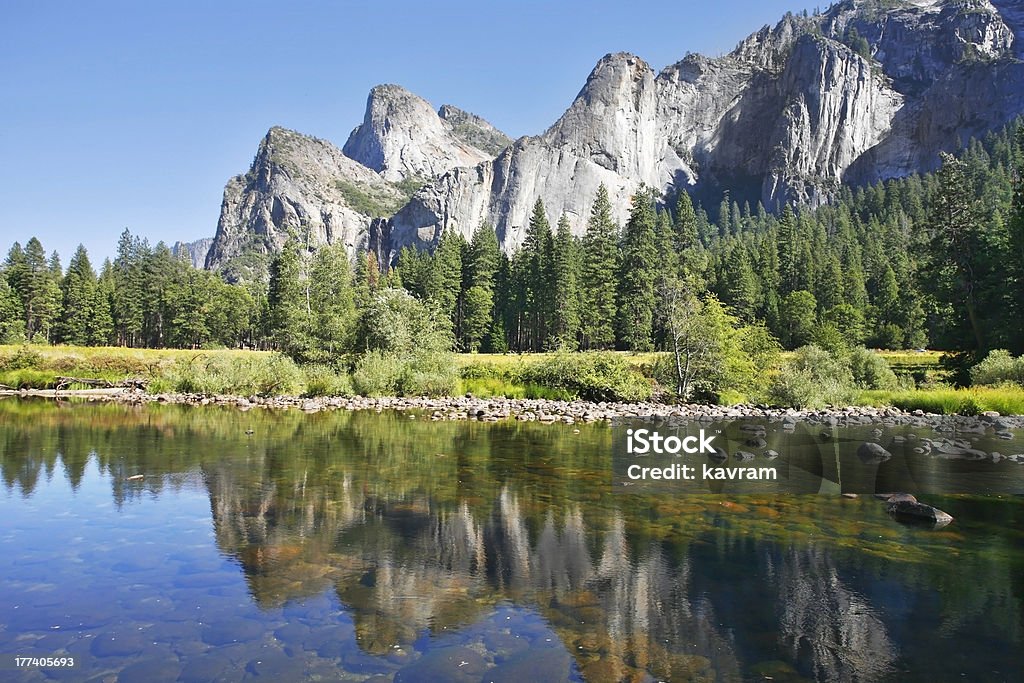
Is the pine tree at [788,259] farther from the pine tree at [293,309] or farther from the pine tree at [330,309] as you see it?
the pine tree at [293,309]

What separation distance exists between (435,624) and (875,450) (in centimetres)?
1644

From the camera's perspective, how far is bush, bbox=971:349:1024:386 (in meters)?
30.6

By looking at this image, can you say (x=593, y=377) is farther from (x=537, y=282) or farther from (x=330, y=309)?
(x=537, y=282)

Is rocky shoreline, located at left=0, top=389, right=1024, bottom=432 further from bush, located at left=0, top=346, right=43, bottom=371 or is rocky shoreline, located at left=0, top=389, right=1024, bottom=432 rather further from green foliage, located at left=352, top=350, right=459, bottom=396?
bush, located at left=0, top=346, right=43, bottom=371

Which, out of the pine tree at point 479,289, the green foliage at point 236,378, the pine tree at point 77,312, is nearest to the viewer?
the green foliage at point 236,378

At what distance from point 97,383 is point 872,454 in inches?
1665

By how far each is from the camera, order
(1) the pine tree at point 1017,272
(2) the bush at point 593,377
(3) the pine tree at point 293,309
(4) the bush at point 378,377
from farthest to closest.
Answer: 1. (3) the pine tree at point 293,309
2. (4) the bush at point 378,377
3. (1) the pine tree at point 1017,272
4. (2) the bush at point 593,377

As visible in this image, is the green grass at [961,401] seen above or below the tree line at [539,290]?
below

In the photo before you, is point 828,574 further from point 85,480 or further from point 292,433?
point 292,433

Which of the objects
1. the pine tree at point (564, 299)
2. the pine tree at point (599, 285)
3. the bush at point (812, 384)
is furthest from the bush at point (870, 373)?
the pine tree at point (564, 299)

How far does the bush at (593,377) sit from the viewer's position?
34969mm

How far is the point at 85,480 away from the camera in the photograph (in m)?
14.6

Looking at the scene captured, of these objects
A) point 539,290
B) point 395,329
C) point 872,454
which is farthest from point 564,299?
point 872,454

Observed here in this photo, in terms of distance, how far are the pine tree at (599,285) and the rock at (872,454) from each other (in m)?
47.5
